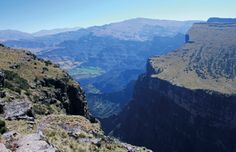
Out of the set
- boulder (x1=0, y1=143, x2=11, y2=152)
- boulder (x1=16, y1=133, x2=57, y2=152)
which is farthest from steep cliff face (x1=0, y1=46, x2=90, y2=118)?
boulder (x1=0, y1=143, x2=11, y2=152)

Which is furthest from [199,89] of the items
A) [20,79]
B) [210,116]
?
[20,79]

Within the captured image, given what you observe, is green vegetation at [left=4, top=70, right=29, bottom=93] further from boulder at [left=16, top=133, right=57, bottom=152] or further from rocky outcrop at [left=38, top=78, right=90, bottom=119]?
boulder at [left=16, top=133, right=57, bottom=152]

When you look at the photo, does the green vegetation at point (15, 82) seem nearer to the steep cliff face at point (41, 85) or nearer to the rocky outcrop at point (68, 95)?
the steep cliff face at point (41, 85)

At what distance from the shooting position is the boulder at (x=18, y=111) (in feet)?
176

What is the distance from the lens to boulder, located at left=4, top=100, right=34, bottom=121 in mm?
53737

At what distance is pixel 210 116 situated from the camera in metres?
181

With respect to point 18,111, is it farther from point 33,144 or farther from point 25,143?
point 33,144

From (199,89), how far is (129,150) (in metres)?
137

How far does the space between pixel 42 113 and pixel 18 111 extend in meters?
15.1

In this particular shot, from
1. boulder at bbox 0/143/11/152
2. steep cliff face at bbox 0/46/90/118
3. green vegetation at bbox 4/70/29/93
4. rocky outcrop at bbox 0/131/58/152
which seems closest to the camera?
boulder at bbox 0/143/11/152

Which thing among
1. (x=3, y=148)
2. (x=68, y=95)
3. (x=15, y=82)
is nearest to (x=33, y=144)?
(x=3, y=148)

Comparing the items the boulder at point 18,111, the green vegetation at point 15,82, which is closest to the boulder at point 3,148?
the boulder at point 18,111

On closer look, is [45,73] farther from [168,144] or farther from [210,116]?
[168,144]

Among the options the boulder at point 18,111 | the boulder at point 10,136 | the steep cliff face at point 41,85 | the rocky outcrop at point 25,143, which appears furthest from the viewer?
the steep cliff face at point 41,85
